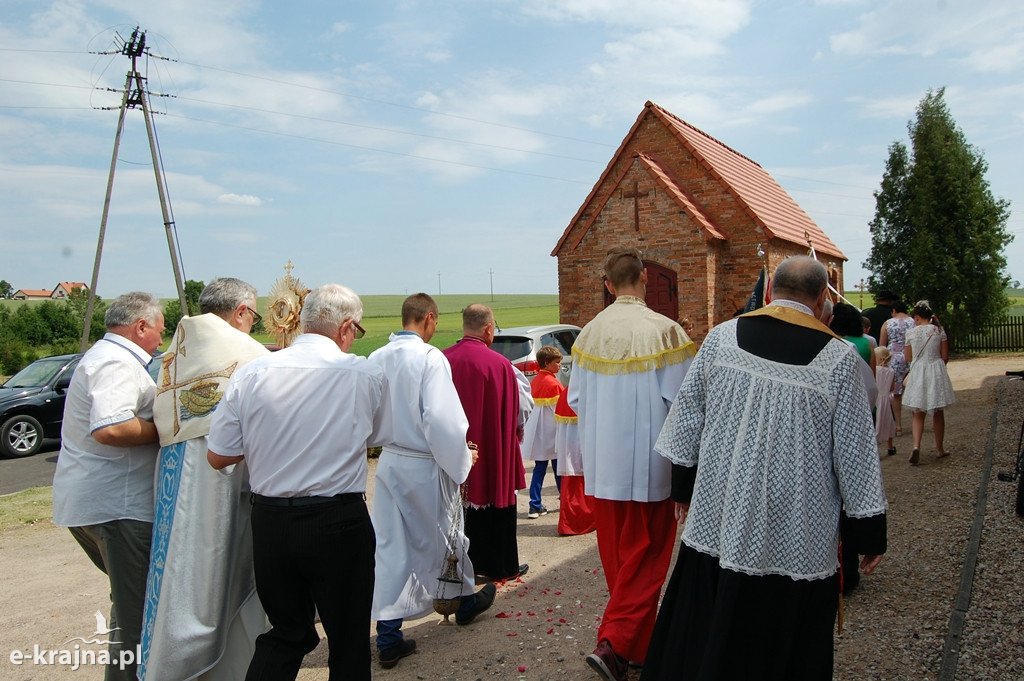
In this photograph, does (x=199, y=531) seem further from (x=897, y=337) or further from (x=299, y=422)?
(x=897, y=337)

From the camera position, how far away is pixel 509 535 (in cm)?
527

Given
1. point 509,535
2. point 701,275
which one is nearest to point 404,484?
point 509,535

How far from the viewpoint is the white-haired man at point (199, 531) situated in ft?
10.7

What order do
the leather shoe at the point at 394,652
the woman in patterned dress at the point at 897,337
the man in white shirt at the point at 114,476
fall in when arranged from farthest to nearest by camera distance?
the woman in patterned dress at the point at 897,337
the leather shoe at the point at 394,652
the man in white shirt at the point at 114,476

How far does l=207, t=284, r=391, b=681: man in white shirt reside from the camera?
9.87 feet

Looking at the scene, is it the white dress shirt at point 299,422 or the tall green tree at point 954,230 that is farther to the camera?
the tall green tree at point 954,230

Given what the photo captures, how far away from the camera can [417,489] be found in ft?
14.5

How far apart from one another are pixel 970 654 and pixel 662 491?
181cm

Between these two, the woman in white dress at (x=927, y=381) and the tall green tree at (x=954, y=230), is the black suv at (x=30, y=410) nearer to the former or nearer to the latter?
the woman in white dress at (x=927, y=381)

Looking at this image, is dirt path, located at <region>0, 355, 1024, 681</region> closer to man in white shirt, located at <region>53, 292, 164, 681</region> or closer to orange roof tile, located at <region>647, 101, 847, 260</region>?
man in white shirt, located at <region>53, 292, 164, 681</region>

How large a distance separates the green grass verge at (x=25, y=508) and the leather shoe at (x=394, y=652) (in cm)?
610

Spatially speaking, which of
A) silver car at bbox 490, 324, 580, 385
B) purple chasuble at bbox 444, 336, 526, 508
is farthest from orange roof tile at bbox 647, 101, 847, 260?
purple chasuble at bbox 444, 336, 526, 508

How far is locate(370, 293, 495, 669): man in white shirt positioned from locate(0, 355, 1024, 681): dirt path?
0.33 metres

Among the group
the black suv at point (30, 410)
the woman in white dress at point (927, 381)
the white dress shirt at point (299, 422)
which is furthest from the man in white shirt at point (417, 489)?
the black suv at point (30, 410)
